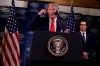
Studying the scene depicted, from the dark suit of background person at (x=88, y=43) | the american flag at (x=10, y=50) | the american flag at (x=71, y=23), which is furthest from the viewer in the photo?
the dark suit of background person at (x=88, y=43)

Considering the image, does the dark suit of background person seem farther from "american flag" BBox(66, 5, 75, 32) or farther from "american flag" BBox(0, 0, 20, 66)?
"american flag" BBox(0, 0, 20, 66)

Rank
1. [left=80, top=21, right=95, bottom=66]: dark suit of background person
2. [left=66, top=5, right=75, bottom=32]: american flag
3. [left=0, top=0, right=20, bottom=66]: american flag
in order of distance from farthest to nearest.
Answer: [left=80, top=21, right=95, bottom=66]: dark suit of background person, [left=66, top=5, right=75, bottom=32]: american flag, [left=0, top=0, right=20, bottom=66]: american flag

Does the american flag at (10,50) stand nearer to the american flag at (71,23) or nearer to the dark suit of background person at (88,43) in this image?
the american flag at (71,23)

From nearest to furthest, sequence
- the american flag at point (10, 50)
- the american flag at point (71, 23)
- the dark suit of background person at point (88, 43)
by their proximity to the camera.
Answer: the american flag at point (10, 50), the american flag at point (71, 23), the dark suit of background person at point (88, 43)

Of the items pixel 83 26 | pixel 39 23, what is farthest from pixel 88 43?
pixel 39 23

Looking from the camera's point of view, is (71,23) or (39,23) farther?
(71,23)

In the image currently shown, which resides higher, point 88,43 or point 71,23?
point 71,23

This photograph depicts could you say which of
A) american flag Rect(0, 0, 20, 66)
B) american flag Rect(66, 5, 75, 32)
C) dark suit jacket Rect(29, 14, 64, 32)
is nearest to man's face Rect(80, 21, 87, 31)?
american flag Rect(66, 5, 75, 32)

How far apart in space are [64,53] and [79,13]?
119 inches

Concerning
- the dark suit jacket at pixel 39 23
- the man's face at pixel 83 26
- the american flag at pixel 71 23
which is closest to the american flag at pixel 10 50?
the dark suit jacket at pixel 39 23

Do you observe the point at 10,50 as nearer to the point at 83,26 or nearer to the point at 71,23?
the point at 71,23

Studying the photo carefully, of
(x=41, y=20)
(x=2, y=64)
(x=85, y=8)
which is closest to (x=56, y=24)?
(x=41, y=20)

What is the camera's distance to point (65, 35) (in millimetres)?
1017

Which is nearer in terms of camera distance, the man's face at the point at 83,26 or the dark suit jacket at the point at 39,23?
the dark suit jacket at the point at 39,23
